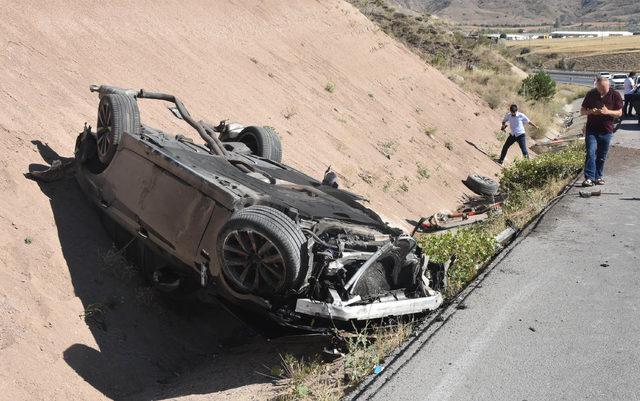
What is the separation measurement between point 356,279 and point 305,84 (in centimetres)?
1330

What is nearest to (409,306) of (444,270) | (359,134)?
(444,270)

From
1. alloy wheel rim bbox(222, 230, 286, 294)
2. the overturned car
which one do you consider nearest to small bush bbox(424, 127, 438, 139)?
the overturned car

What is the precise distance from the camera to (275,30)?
20859 mm

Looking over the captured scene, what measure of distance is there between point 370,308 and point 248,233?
118cm

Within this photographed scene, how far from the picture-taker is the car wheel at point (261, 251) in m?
5.80

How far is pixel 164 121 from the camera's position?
12.5 m

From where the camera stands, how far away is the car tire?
1648cm

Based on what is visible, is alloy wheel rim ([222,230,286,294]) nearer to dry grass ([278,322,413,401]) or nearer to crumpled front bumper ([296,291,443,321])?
crumpled front bumper ([296,291,443,321])

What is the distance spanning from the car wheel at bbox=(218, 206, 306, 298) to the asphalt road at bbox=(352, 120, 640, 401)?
1.13 metres

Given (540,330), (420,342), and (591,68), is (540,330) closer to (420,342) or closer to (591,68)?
(420,342)

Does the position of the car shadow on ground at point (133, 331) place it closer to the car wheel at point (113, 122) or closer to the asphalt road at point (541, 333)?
the car wheel at point (113, 122)

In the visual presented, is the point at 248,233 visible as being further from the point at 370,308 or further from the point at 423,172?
the point at 423,172

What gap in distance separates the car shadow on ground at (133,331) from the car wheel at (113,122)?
878 millimetres

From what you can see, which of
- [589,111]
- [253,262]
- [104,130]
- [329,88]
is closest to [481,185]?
[329,88]
